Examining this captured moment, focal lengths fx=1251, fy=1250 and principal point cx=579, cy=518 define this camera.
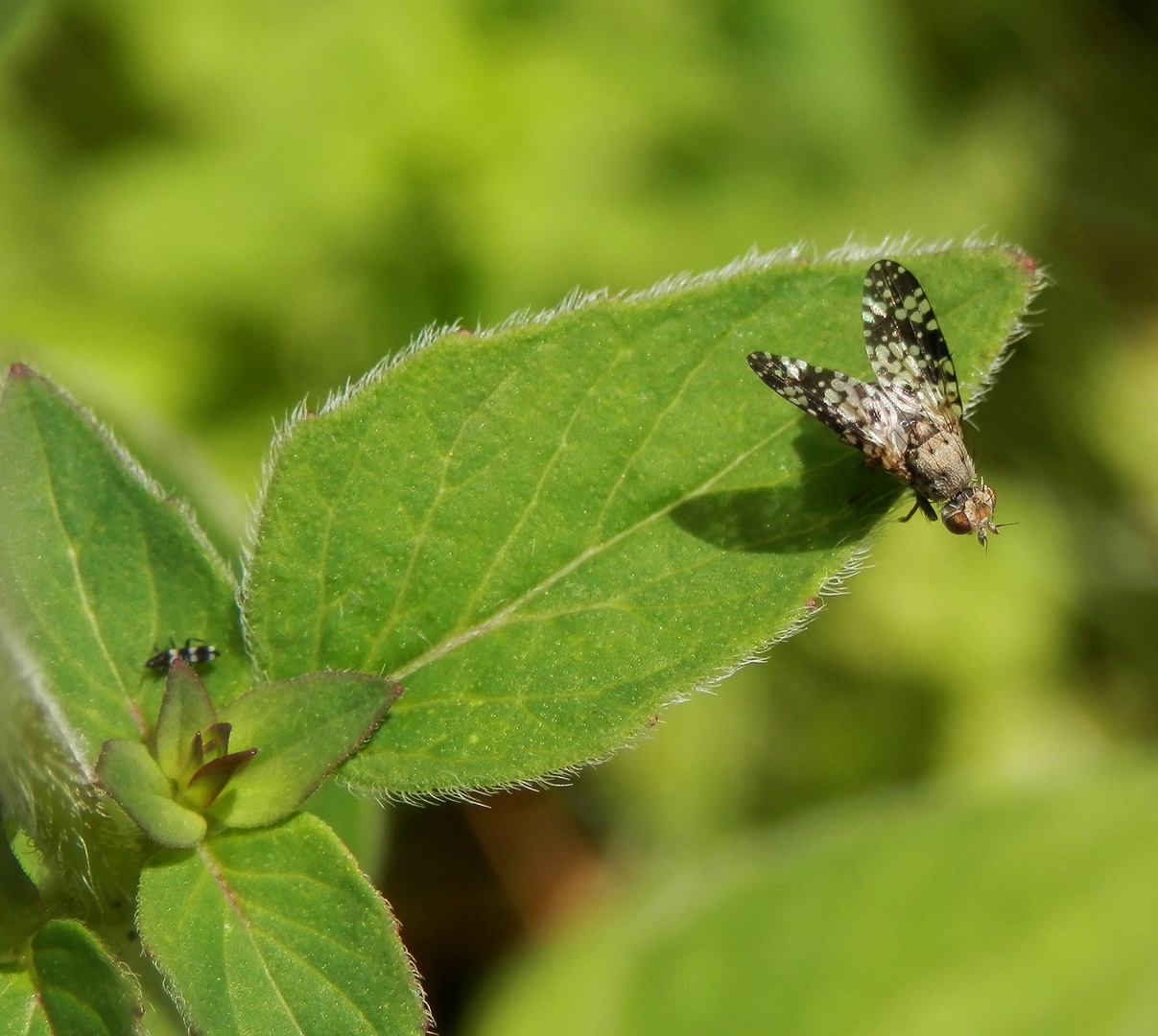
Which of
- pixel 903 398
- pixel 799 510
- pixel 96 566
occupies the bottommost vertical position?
pixel 903 398

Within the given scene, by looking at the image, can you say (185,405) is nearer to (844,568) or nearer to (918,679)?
(918,679)

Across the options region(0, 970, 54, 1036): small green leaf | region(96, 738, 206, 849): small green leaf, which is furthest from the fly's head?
region(0, 970, 54, 1036): small green leaf

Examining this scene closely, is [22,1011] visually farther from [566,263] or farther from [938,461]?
[566,263]

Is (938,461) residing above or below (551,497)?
below

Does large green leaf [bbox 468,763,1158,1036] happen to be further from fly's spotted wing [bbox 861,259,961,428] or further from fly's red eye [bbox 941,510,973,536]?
fly's spotted wing [bbox 861,259,961,428]

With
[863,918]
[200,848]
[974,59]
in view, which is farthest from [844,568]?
[974,59]

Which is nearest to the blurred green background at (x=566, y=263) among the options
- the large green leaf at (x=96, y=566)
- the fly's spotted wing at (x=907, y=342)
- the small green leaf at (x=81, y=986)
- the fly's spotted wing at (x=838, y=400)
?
the fly's spotted wing at (x=907, y=342)

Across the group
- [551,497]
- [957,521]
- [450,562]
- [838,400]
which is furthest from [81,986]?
[957,521]

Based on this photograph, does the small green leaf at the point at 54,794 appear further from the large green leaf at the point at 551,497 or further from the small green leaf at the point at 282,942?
the large green leaf at the point at 551,497
